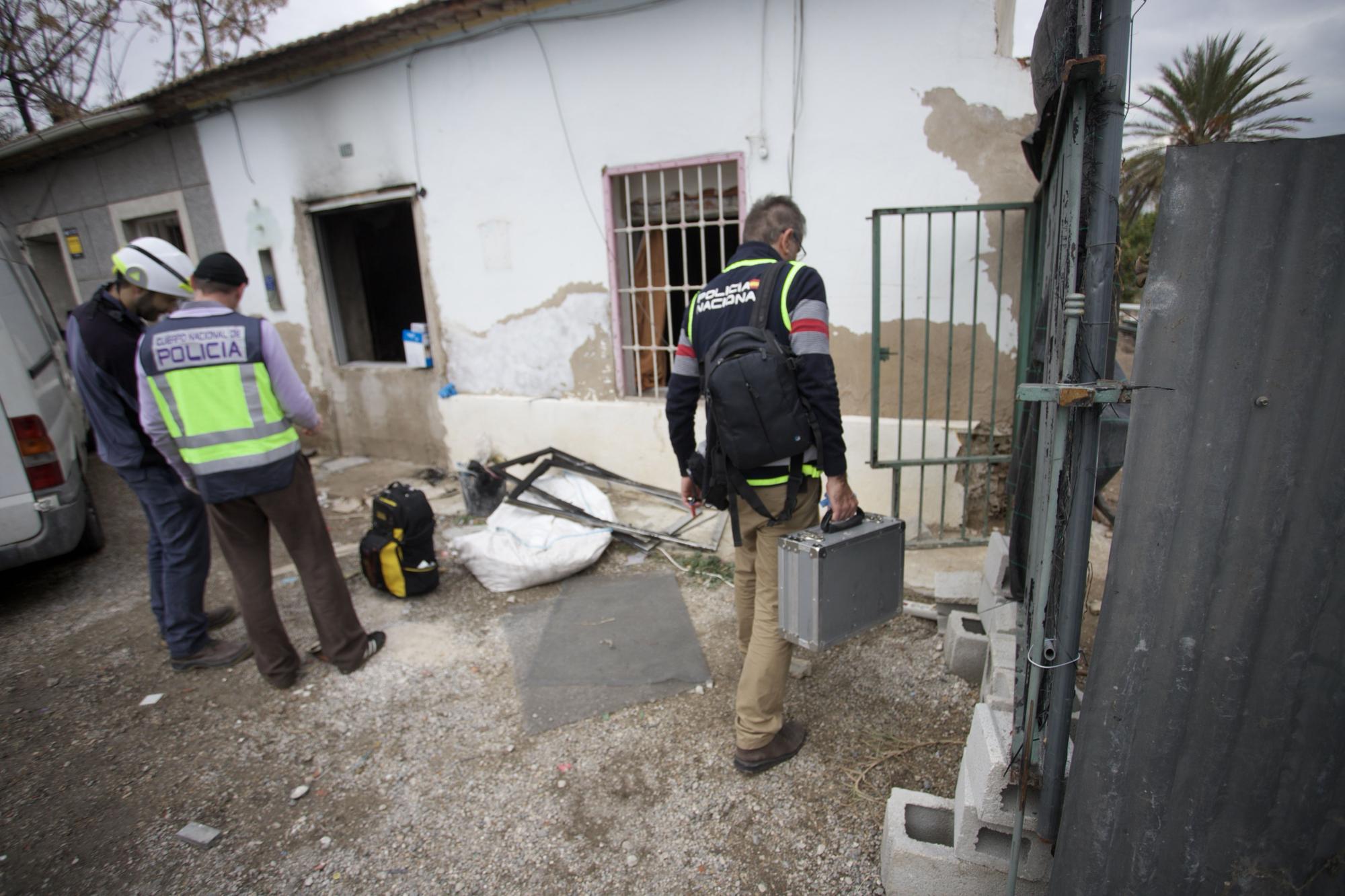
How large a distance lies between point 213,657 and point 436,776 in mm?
1492

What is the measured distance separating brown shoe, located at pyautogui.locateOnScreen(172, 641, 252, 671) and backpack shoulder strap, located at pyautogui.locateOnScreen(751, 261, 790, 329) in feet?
9.30

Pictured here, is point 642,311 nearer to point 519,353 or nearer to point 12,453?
point 519,353

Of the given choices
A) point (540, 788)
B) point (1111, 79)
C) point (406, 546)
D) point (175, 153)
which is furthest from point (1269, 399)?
point (175, 153)

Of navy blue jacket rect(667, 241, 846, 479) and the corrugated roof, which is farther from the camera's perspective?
the corrugated roof

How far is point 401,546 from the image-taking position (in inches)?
137

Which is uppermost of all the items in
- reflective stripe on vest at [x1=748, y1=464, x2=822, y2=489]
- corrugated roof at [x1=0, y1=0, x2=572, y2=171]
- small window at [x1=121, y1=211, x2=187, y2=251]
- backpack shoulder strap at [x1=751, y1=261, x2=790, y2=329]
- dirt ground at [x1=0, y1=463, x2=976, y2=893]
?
corrugated roof at [x1=0, y1=0, x2=572, y2=171]

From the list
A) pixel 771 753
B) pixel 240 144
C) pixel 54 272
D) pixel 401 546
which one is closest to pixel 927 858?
pixel 771 753

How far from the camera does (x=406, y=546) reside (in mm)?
3465

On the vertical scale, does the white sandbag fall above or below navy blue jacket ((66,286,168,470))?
below

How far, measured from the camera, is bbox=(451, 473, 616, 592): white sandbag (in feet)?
11.8

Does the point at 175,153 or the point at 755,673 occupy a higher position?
the point at 175,153

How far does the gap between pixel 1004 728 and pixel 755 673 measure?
0.78 m

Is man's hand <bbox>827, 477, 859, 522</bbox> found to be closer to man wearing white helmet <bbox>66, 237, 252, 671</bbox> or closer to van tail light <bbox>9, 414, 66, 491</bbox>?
man wearing white helmet <bbox>66, 237, 252, 671</bbox>

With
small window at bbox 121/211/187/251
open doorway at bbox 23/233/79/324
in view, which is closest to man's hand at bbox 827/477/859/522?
small window at bbox 121/211/187/251
